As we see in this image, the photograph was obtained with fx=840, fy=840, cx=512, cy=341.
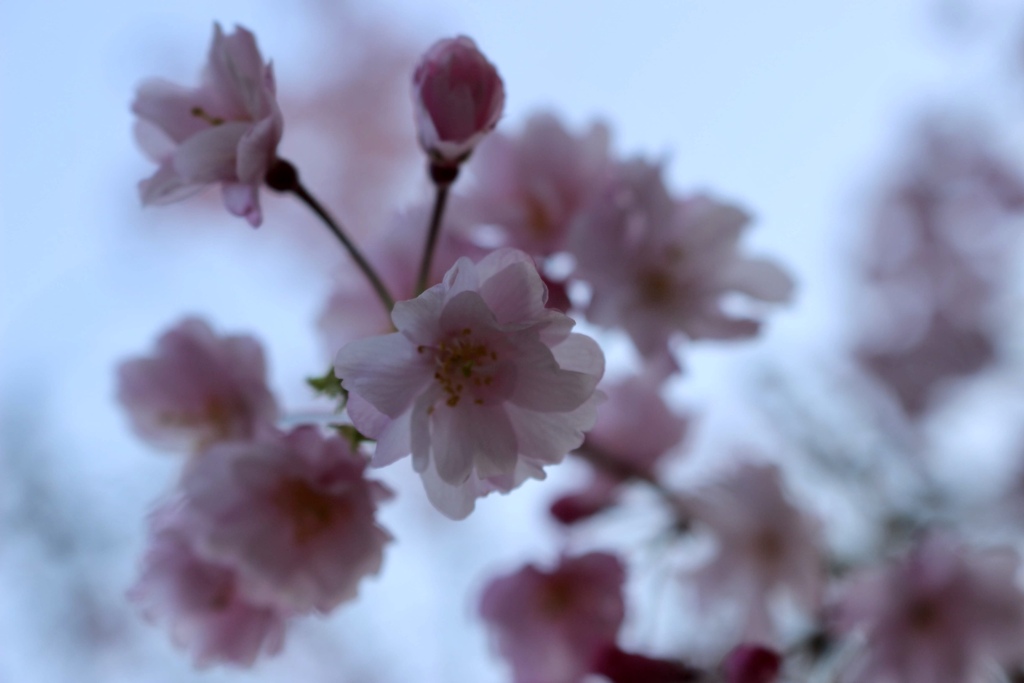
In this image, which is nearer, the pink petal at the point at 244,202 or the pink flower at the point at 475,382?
the pink flower at the point at 475,382

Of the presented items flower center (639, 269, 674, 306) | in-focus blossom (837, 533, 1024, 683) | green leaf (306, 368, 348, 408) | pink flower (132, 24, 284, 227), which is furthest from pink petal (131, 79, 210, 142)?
in-focus blossom (837, 533, 1024, 683)

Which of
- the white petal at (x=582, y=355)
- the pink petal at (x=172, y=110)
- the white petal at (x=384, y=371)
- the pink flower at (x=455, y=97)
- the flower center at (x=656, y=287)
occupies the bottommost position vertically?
the white petal at (x=384, y=371)

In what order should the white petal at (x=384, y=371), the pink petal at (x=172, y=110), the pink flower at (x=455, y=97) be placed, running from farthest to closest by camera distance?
1. the pink petal at (x=172, y=110)
2. the pink flower at (x=455, y=97)
3. the white petal at (x=384, y=371)

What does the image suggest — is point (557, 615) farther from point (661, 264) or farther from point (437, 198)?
point (437, 198)

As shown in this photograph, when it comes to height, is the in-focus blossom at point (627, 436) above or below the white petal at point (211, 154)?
above

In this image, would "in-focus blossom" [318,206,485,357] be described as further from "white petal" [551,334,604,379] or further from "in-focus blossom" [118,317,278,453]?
"white petal" [551,334,604,379]

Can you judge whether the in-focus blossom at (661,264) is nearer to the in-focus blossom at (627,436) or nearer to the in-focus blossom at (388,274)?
the in-focus blossom at (388,274)

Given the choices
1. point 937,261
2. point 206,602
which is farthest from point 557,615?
point 937,261

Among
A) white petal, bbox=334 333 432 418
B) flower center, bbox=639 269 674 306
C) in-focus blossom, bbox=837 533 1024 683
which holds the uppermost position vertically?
flower center, bbox=639 269 674 306

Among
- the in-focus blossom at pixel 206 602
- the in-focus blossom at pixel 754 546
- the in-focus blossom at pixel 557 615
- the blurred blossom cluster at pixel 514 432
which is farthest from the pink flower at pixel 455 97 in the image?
the in-focus blossom at pixel 754 546
